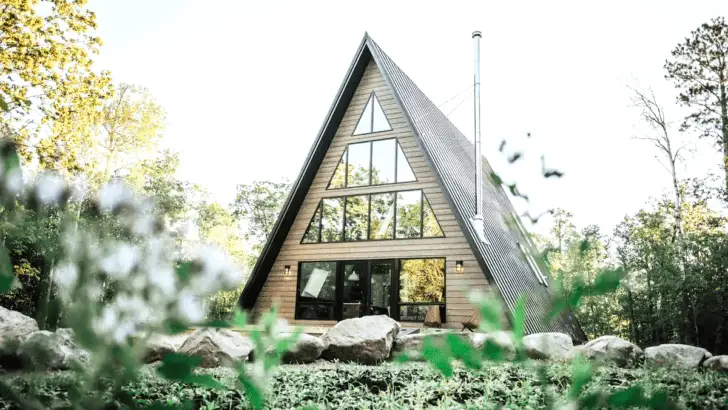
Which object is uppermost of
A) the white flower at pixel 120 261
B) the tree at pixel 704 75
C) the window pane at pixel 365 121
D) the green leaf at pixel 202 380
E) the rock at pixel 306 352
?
the tree at pixel 704 75

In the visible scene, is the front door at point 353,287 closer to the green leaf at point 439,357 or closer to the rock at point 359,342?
the rock at point 359,342

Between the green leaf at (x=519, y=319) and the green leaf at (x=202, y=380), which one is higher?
the green leaf at (x=519, y=319)

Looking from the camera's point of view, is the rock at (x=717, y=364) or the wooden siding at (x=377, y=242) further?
the wooden siding at (x=377, y=242)

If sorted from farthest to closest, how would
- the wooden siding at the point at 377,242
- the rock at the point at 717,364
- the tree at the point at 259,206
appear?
1. the tree at the point at 259,206
2. the wooden siding at the point at 377,242
3. the rock at the point at 717,364

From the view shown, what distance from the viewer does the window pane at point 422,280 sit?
13.8m

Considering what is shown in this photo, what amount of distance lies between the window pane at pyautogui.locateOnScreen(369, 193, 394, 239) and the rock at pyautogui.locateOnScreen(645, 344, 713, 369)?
7204mm

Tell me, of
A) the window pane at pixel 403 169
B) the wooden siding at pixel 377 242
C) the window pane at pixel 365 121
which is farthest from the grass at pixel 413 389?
the window pane at pixel 365 121

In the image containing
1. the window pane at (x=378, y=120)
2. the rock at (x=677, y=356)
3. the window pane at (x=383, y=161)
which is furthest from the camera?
the window pane at (x=378, y=120)

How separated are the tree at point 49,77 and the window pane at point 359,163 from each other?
21.7ft

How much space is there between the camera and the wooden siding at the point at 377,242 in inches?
531

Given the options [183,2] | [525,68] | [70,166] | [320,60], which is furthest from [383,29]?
[525,68]

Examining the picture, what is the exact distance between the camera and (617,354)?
8.52 meters

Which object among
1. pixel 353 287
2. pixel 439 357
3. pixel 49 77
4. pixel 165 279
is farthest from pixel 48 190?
pixel 353 287

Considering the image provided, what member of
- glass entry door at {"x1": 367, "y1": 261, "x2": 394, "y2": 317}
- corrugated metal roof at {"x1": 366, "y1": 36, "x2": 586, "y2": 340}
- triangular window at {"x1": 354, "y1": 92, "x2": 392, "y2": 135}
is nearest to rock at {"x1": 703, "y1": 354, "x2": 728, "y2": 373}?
corrugated metal roof at {"x1": 366, "y1": 36, "x2": 586, "y2": 340}
